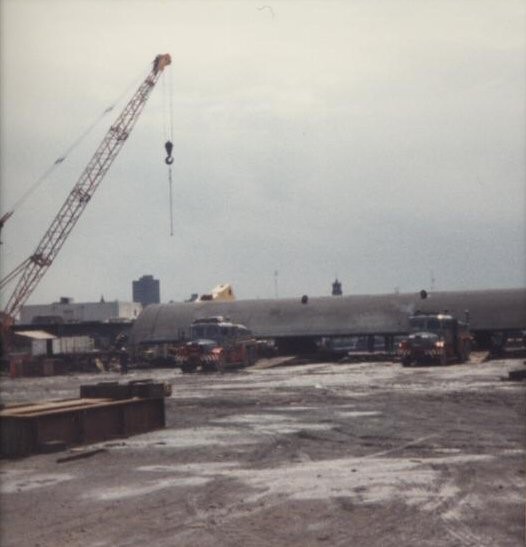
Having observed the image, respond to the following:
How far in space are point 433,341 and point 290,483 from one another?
42680 millimetres

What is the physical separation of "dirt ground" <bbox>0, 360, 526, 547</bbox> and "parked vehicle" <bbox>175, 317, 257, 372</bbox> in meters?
29.9

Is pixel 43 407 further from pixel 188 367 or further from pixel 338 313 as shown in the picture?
pixel 338 313

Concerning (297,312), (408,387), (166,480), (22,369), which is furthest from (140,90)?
Answer: (166,480)

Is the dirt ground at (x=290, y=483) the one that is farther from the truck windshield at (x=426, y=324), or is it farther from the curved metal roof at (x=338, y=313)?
the curved metal roof at (x=338, y=313)

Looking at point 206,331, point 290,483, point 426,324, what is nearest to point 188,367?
point 206,331

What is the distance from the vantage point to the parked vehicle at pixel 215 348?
2258 inches

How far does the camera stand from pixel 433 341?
183ft

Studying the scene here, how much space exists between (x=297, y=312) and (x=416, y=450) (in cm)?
6295

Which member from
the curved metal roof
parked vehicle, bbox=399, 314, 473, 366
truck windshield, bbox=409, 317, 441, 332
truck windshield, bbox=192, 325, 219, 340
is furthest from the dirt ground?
the curved metal roof

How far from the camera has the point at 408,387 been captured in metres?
36.8

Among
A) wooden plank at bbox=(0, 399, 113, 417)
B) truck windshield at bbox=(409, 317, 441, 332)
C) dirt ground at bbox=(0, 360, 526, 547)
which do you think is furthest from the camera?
truck windshield at bbox=(409, 317, 441, 332)

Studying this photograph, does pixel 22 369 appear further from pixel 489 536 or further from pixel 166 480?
pixel 489 536

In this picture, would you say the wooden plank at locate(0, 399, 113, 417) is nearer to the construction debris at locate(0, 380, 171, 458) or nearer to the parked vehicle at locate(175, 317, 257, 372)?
the construction debris at locate(0, 380, 171, 458)

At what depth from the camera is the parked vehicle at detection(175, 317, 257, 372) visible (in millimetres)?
57344
